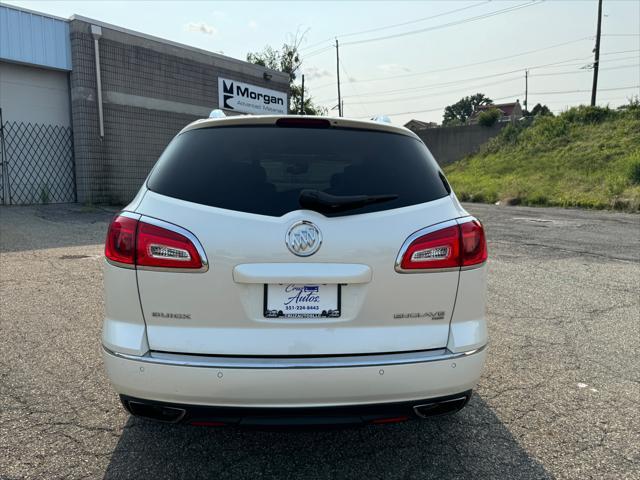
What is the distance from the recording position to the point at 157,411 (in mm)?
2250

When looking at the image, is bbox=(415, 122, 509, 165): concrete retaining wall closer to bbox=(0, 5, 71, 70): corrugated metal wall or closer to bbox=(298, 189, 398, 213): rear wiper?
bbox=(0, 5, 71, 70): corrugated metal wall

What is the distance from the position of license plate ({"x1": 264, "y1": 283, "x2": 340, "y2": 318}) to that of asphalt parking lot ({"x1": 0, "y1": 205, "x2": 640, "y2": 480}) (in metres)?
0.54

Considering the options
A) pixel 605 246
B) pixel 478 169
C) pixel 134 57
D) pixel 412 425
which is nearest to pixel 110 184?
pixel 134 57

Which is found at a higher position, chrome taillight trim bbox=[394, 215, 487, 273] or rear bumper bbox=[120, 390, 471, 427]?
chrome taillight trim bbox=[394, 215, 487, 273]

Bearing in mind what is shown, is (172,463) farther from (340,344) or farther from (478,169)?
(478,169)

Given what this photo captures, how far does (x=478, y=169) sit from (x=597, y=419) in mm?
30806

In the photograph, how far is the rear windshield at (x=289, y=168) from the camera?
2291mm

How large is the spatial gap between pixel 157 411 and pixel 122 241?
785 mm

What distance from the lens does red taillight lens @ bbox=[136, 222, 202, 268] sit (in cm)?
218

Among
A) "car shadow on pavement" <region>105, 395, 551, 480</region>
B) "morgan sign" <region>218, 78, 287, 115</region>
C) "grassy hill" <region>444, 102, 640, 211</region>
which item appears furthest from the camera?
"grassy hill" <region>444, 102, 640, 211</region>

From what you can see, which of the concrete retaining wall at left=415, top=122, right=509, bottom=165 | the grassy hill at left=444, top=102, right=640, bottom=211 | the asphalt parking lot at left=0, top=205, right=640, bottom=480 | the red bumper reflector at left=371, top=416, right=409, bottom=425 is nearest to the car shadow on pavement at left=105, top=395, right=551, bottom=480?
the asphalt parking lot at left=0, top=205, right=640, bottom=480

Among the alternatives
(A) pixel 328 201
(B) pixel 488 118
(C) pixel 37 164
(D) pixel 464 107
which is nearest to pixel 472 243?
(A) pixel 328 201

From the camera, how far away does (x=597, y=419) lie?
302 cm

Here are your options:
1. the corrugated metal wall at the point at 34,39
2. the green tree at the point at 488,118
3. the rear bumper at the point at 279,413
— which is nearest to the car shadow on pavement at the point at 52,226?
the corrugated metal wall at the point at 34,39
